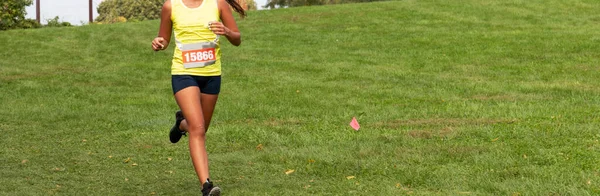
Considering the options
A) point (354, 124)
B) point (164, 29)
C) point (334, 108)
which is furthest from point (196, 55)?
point (334, 108)

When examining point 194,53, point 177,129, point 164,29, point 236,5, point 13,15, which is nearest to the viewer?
point 194,53

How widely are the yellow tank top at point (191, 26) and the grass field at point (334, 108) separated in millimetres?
1157

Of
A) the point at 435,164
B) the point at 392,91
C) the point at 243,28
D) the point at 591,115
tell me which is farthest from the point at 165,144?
the point at 243,28

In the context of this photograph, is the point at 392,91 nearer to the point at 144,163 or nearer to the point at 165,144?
the point at 165,144

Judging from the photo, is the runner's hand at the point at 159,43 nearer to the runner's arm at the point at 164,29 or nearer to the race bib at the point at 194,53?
the runner's arm at the point at 164,29

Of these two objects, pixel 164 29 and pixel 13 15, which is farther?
pixel 13 15

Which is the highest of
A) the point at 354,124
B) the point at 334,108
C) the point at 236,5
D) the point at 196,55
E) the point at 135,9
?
the point at 236,5

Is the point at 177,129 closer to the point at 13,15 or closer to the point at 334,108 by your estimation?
the point at 334,108

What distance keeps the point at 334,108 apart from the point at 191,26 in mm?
7318

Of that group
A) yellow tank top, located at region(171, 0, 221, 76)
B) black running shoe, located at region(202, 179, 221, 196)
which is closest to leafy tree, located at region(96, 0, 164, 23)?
yellow tank top, located at region(171, 0, 221, 76)

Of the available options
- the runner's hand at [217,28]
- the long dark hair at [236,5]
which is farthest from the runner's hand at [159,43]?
the long dark hair at [236,5]

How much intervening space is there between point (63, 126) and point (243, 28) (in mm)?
17115

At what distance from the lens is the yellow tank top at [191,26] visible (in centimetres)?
700

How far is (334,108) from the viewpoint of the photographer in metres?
14.2
